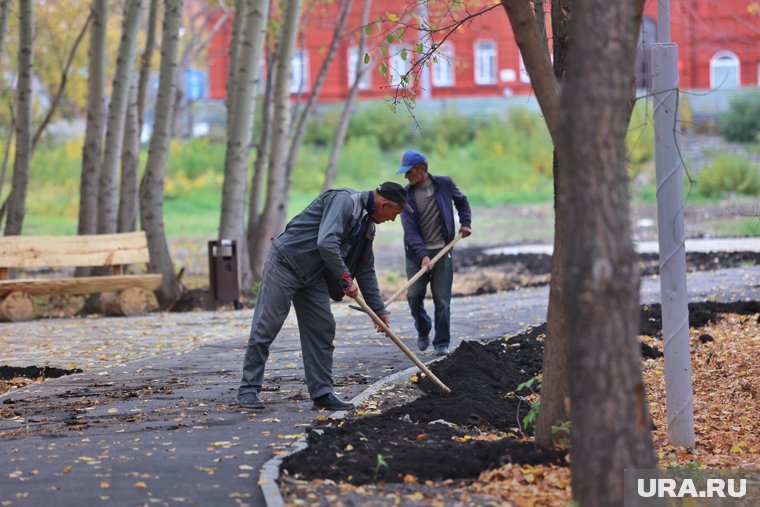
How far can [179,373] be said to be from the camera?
37.5 ft

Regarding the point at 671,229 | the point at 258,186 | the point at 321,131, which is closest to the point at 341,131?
the point at 258,186

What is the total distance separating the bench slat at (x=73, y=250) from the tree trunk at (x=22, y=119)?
2635 millimetres

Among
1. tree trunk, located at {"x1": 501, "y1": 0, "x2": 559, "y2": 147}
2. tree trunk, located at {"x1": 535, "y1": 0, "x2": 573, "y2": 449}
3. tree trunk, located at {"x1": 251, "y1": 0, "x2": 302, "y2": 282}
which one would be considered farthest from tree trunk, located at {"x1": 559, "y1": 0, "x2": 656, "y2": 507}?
tree trunk, located at {"x1": 251, "y1": 0, "x2": 302, "y2": 282}

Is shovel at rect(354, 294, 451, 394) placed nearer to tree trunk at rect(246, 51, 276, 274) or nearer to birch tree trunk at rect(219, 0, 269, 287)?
birch tree trunk at rect(219, 0, 269, 287)

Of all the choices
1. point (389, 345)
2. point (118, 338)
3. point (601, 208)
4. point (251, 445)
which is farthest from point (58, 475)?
point (118, 338)

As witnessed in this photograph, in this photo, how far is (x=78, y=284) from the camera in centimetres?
1716

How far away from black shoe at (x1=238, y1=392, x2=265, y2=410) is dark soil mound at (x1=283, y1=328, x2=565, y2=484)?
0.99 meters

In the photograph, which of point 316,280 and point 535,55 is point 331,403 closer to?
point 316,280

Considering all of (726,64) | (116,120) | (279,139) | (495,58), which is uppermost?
(495,58)

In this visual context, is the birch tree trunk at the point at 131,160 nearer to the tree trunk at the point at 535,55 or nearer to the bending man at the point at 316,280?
the bending man at the point at 316,280

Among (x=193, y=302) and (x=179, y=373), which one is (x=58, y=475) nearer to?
(x=179, y=373)

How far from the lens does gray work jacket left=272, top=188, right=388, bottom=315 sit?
898 cm

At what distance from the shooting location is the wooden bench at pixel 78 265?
1681cm

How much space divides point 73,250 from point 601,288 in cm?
1354
